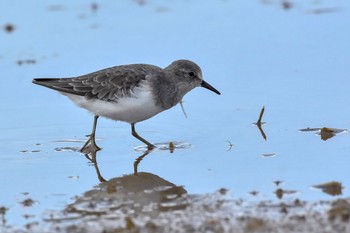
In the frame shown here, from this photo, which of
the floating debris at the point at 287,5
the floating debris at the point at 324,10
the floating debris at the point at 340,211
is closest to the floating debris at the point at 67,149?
the floating debris at the point at 340,211

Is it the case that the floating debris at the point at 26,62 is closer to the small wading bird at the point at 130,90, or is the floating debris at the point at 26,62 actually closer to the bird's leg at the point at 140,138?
the small wading bird at the point at 130,90

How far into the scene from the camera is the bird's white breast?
32.4 feet

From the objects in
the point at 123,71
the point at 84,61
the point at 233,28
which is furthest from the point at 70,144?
the point at 233,28

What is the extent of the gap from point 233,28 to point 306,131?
13.5 feet

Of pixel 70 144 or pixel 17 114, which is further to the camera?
pixel 17 114

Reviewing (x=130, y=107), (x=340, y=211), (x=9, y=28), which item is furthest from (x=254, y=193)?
(x=9, y=28)

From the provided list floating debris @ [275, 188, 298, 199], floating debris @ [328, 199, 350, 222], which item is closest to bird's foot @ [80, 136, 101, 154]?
floating debris @ [275, 188, 298, 199]

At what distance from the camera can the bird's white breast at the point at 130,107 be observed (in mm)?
9883

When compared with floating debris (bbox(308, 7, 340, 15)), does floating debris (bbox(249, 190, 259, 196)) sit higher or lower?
lower

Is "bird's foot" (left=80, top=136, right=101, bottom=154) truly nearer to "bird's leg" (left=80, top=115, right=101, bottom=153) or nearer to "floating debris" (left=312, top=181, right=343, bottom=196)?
"bird's leg" (left=80, top=115, right=101, bottom=153)

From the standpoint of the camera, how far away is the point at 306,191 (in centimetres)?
808

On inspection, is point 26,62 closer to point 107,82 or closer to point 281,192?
point 107,82

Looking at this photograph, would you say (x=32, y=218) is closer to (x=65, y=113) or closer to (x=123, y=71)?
(x=123, y=71)

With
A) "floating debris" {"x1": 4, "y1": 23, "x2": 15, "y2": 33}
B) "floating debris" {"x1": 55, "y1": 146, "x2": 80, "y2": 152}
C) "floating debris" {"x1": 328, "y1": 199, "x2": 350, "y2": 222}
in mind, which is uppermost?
"floating debris" {"x1": 4, "y1": 23, "x2": 15, "y2": 33}
